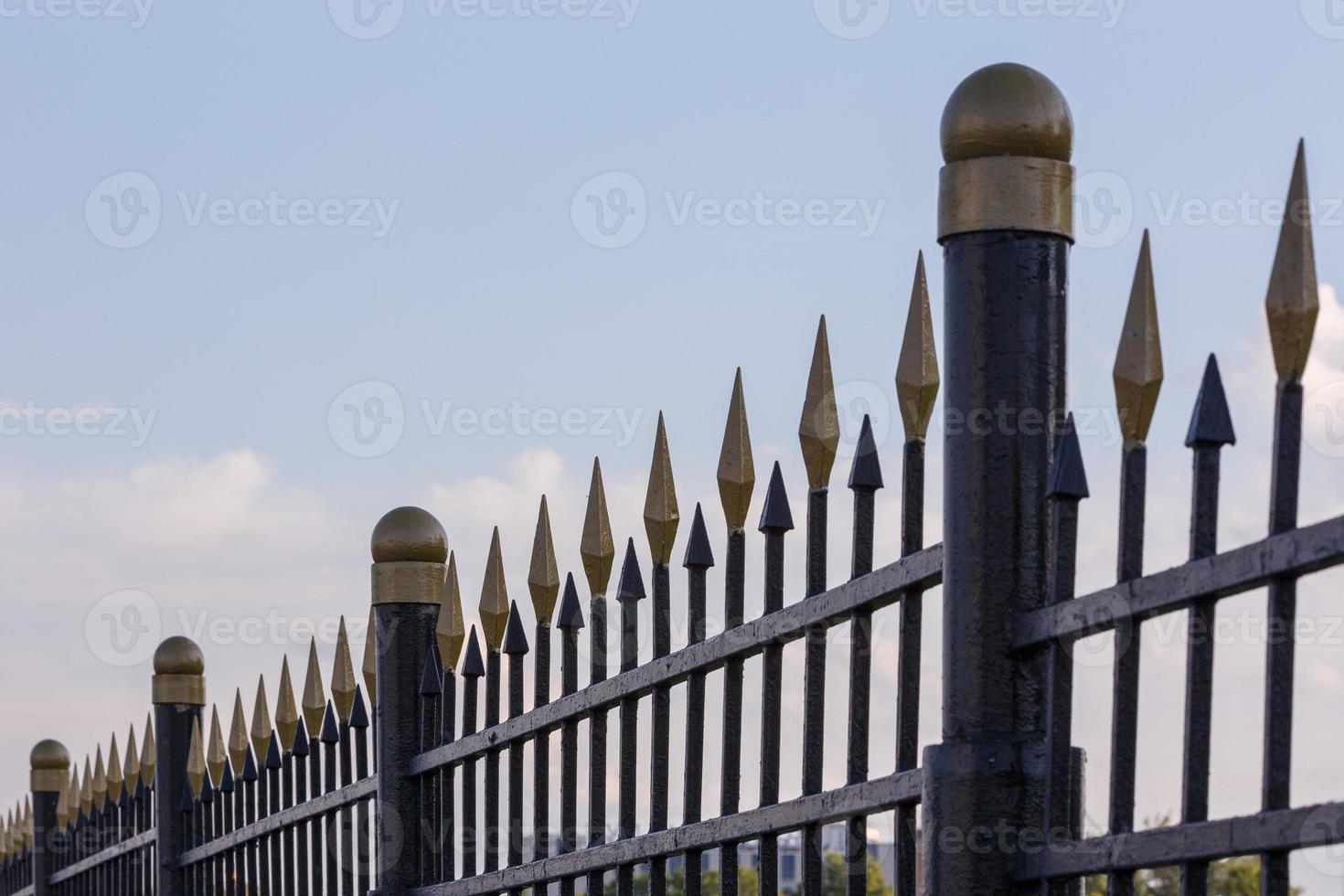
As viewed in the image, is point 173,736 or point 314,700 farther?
point 173,736

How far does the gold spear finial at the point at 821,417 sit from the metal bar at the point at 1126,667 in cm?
74

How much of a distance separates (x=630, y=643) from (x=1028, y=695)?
49.4 inches

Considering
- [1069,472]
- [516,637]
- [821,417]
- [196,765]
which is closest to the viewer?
[1069,472]

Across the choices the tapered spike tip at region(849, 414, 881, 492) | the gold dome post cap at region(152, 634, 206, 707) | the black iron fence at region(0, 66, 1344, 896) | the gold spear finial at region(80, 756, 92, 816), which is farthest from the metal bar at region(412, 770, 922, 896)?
the gold spear finial at region(80, 756, 92, 816)

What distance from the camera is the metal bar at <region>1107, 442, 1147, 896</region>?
2.37 m

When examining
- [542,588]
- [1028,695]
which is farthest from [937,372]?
[542,588]

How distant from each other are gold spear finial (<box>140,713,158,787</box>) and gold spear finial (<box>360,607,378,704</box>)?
258 cm

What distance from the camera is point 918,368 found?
2.87m

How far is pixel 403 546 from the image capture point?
500 centimetres

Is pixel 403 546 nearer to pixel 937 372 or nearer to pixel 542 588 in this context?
pixel 542 588

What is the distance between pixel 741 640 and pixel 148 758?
4.93 m

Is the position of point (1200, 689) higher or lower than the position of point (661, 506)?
lower

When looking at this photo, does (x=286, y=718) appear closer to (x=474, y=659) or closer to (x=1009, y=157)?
(x=474, y=659)

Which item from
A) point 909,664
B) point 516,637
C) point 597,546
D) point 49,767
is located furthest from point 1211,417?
point 49,767
